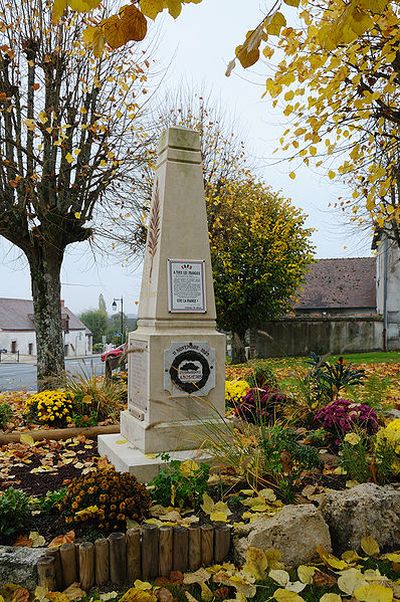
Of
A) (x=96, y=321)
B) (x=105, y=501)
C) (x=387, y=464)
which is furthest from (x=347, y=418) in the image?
(x=96, y=321)

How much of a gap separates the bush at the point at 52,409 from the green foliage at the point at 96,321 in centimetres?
6354

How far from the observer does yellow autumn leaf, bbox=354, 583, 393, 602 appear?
2.42 metres

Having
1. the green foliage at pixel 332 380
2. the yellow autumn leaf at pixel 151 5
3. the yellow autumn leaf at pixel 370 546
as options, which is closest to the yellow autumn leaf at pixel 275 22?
the yellow autumn leaf at pixel 151 5

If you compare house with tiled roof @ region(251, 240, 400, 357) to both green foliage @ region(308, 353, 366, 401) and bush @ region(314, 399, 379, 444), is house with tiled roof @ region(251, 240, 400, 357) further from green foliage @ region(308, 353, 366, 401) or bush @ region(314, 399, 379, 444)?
bush @ region(314, 399, 379, 444)

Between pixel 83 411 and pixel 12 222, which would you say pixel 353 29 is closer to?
pixel 83 411

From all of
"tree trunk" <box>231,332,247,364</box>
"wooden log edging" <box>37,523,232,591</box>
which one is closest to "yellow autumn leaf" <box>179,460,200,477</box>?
"wooden log edging" <box>37,523,232,591</box>

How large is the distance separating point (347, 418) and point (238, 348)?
532 inches

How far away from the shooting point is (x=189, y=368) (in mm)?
4957

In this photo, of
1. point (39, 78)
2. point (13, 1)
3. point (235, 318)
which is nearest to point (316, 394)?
point (39, 78)

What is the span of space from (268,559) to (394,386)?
22.8ft

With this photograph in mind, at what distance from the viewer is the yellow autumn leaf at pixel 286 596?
2512 millimetres

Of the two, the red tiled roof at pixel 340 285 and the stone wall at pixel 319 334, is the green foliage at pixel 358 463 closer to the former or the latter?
the stone wall at pixel 319 334

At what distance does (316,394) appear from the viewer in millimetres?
6012

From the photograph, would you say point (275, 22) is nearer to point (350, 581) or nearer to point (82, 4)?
point (82, 4)
